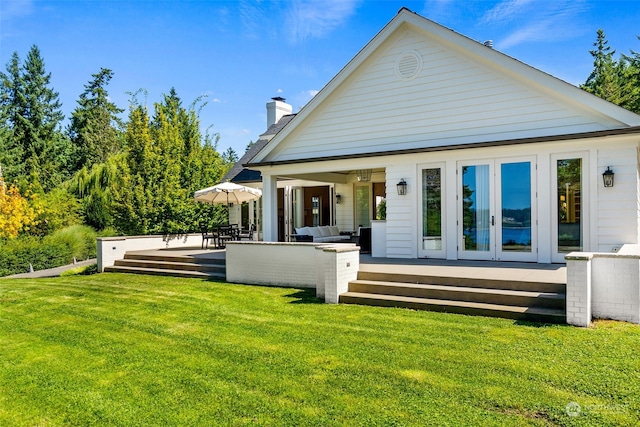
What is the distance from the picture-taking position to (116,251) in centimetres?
1346

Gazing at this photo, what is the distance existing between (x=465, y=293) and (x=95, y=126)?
40.8 meters

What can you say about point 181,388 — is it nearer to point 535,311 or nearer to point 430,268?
point 535,311

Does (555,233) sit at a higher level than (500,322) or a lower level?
higher

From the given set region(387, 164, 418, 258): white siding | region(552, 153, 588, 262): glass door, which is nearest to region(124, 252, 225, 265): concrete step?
region(387, 164, 418, 258): white siding

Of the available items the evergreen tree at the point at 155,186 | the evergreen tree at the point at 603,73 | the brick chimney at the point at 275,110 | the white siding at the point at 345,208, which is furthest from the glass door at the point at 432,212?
the evergreen tree at the point at 603,73

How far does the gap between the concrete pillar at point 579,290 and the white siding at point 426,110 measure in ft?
13.5

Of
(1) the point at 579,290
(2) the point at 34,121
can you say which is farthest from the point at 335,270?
(2) the point at 34,121

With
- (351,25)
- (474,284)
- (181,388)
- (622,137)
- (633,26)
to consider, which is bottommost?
(181,388)

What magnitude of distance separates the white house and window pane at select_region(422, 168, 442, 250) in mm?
25

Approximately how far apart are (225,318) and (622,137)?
7.93 meters

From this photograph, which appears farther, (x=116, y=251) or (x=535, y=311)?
(x=116, y=251)

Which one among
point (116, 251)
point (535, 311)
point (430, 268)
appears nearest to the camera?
point (535, 311)

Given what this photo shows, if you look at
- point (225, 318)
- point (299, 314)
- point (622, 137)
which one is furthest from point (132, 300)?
point (622, 137)

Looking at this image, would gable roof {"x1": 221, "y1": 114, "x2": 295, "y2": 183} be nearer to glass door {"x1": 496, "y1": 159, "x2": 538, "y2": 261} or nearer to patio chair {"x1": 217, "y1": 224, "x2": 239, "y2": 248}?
patio chair {"x1": 217, "y1": 224, "x2": 239, "y2": 248}
